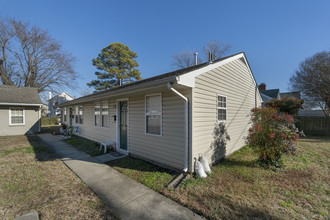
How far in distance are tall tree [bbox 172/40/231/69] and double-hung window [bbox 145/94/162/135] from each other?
1570cm

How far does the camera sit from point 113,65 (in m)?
21.4

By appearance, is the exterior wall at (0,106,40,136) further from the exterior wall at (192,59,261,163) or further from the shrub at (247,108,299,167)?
the shrub at (247,108,299,167)

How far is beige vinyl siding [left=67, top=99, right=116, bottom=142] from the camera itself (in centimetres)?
666

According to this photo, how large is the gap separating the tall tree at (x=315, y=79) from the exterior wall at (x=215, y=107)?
13.2 m

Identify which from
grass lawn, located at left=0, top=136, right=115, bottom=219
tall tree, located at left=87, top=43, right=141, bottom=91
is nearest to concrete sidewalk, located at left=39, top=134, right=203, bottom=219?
Result: grass lawn, located at left=0, top=136, right=115, bottom=219

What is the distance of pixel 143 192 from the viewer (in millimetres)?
3080

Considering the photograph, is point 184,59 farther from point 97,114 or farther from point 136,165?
point 136,165

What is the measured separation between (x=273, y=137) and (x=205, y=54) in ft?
53.9

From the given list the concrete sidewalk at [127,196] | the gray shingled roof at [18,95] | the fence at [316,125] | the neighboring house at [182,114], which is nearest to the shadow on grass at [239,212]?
the concrete sidewalk at [127,196]

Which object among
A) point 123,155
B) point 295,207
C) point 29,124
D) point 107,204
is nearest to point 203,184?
point 295,207

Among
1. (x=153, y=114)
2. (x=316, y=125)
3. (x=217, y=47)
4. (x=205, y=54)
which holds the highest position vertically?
(x=217, y=47)

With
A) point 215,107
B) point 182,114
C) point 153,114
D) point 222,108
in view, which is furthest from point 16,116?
point 222,108

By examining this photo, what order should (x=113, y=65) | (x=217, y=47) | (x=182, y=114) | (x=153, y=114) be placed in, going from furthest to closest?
(x=113, y=65)
(x=217, y=47)
(x=153, y=114)
(x=182, y=114)

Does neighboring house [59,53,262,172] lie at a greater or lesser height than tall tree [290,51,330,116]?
lesser
